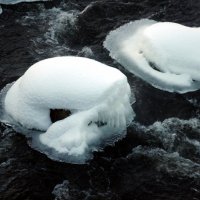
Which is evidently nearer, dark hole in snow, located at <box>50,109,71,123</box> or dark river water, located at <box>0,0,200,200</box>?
dark river water, located at <box>0,0,200,200</box>

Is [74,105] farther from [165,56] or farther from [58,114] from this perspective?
[165,56]

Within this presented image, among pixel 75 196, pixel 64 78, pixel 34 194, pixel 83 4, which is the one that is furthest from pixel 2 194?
pixel 83 4

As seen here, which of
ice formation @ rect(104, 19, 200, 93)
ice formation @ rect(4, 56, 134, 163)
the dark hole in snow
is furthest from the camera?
ice formation @ rect(104, 19, 200, 93)

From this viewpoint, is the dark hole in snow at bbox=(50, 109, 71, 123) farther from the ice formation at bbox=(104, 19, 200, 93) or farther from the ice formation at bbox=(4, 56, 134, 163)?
the ice formation at bbox=(104, 19, 200, 93)

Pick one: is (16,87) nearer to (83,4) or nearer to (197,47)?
(197,47)

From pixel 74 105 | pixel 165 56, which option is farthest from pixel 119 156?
pixel 165 56

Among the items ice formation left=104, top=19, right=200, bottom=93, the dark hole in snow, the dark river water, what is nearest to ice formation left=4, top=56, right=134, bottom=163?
the dark hole in snow
